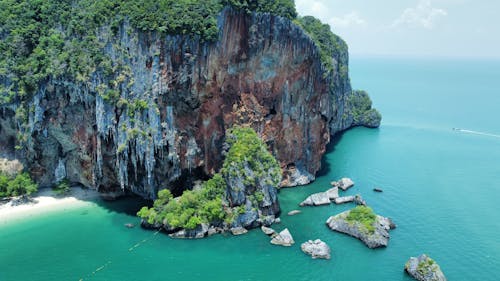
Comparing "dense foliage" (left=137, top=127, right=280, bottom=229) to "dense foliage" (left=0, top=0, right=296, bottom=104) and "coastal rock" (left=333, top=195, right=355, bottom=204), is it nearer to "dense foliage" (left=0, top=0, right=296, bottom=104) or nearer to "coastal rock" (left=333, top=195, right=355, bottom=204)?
"coastal rock" (left=333, top=195, right=355, bottom=204)

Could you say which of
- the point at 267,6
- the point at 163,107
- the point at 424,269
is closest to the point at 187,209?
the point at 163,107

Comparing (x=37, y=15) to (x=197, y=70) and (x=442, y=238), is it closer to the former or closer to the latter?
(x=197, y=70)

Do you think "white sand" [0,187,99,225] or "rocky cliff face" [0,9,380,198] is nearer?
"rocky cliff face" [0,9,380,198]

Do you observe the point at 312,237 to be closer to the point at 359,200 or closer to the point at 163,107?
the point at 359,200

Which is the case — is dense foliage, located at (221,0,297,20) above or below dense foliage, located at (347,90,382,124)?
above

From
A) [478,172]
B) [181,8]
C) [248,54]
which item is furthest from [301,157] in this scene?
[478,172]

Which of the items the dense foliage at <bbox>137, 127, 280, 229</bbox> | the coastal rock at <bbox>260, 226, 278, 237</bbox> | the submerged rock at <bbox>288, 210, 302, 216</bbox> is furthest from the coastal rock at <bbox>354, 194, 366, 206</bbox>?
the coastal rock at <bbox>260, 226, 278, 237</bbox>
